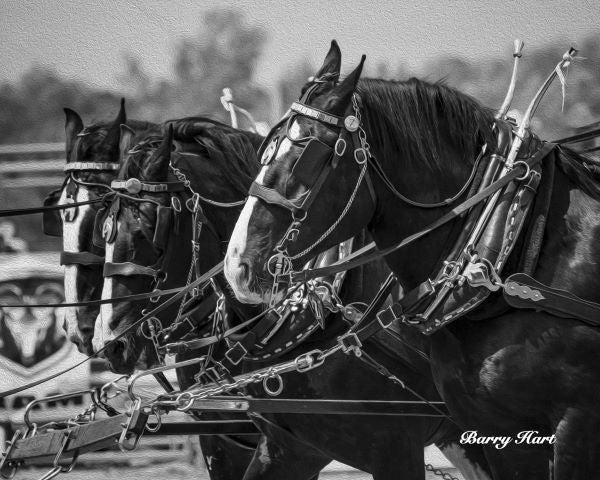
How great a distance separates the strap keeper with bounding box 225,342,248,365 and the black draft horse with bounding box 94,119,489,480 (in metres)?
0.10

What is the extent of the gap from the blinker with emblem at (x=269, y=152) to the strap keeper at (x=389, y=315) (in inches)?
22.9

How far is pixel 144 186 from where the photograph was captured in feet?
13.1

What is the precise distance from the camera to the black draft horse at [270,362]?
3.46m

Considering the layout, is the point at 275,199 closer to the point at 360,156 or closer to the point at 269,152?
the point at 269,152

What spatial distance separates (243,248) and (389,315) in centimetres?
53

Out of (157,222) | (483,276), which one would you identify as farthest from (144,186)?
(483,276)

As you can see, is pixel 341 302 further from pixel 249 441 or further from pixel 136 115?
pixel 136 115

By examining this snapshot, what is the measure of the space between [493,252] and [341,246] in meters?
0.97

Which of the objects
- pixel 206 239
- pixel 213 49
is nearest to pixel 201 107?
pixel 213 49

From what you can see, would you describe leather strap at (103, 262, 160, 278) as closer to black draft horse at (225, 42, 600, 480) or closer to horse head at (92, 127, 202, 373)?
horse head at (92, 127, 202, 373)

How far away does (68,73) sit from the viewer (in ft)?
19.8

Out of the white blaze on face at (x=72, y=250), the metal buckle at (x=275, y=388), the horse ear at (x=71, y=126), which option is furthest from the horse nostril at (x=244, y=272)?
the horse ear at (x=71, y=126)

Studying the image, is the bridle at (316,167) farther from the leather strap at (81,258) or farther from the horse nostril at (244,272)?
the leather strap at (81,258)

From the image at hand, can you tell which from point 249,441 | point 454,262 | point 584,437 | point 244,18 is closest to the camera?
point 584,437
